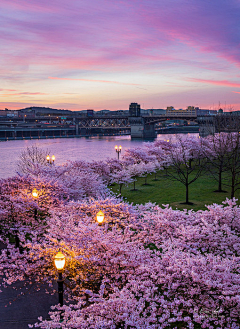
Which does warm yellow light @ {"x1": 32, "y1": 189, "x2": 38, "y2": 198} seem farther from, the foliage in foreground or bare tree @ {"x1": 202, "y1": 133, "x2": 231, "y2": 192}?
bare tree @ {"x1": 202, "y1": 133, "x2": 231, "y2": 192}

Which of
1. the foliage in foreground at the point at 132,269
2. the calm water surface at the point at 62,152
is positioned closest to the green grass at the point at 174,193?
the foliage in foreground at the point at 132,269

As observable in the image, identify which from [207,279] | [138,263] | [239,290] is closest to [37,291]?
[138,263]

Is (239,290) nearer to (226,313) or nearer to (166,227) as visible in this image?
(226,313)

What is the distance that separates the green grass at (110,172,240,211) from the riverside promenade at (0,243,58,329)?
16.7m

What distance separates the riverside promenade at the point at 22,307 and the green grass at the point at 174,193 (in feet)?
54.7

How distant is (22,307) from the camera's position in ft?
40.6

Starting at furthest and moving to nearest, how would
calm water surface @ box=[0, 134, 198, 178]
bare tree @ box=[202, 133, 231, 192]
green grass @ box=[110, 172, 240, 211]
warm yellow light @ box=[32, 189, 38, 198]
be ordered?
calm water surface @ box=[0, 134, 198, 178]
bare tree @ box=[202, 133, 231, 192]
green grass @ box=[110, 172, 240, 211]
warm yellow light @ box=[32, 189, 38, 198]

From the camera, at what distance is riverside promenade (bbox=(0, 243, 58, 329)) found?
11.5 m

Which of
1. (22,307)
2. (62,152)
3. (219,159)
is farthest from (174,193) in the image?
(62,152)

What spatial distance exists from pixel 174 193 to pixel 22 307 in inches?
998

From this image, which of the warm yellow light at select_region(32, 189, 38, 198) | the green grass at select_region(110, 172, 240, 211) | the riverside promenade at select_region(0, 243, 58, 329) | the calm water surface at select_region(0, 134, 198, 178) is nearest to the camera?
the riverside promenade at select_region(0, 243, 58, 329)

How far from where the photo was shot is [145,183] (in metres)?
43.2

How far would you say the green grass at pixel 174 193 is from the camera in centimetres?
3058

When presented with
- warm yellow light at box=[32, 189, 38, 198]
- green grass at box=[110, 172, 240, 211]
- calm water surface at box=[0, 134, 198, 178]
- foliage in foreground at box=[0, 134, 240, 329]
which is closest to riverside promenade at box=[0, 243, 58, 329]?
foliage in foreground at box=[0, 134, 240, 329]
